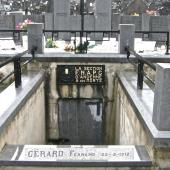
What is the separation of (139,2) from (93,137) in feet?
84.2

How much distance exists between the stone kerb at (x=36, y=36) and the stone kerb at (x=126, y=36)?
2782mm

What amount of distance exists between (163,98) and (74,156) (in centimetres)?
177

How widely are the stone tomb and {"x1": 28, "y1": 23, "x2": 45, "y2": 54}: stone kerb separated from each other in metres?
6.72

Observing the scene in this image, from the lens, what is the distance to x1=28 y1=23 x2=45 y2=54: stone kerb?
41.2 ft

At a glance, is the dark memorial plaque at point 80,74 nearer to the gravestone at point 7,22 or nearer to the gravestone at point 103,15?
the gravestone at point 103,15

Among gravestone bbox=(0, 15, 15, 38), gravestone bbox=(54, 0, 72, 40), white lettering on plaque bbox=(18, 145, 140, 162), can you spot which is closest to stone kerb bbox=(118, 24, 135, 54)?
white lettering on plaque bbox=(18, 145, 140, 162)

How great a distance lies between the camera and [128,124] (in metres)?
8.93

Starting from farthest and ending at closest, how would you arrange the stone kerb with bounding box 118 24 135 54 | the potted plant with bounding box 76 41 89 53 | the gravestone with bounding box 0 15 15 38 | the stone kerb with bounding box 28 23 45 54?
the gravestone with bounding box 0 15 15 38
the potted plant with bounding box 76 41 89 53
the stone kerb with bounding box 118 24 135 54
the stone kerb with bounding box 28 23 45 54

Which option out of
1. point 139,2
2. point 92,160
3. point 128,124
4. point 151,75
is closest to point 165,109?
point 92,160

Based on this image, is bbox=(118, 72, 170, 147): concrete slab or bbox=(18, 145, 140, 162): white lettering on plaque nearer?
bbox=(118, 72, 170, 147): concrete slab

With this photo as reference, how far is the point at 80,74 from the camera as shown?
12.4 m

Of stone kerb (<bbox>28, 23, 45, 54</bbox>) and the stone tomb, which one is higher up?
stone kerb (<bbox>28, 23, 45, 54</bbox>)

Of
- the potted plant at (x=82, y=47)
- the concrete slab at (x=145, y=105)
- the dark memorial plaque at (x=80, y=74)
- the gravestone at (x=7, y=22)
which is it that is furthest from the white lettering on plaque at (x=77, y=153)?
the gravestone at (x=7, y=22)

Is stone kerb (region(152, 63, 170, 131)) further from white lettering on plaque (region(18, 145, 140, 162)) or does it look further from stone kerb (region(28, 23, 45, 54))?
stone kerb (region(28, 23, 45, 54))
